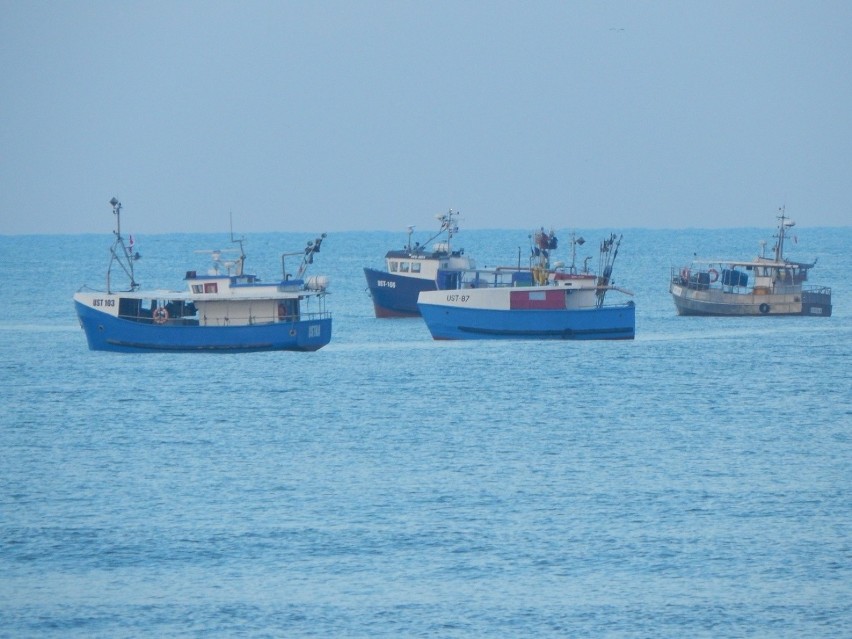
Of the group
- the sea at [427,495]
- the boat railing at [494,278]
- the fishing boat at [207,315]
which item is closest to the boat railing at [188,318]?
the fishing boat at [207,315]

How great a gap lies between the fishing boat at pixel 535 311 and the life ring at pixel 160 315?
44.2ft

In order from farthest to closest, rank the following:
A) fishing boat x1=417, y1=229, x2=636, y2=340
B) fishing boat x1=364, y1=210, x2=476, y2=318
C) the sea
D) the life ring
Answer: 1. fishing boat x1=364, y1=210, x2=476, y2=318
2. fishing boat x1=417, y1=229, x2=636, y2=340
3. the life ring
4. the sea

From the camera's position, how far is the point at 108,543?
37.7 meters

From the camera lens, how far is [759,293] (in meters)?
94.1

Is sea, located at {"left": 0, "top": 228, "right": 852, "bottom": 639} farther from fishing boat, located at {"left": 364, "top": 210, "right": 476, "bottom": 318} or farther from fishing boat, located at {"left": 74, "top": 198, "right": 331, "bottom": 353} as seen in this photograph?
fishing boat, located at {"left": 364, "top": 210, "right": 476, "bottom": 318}

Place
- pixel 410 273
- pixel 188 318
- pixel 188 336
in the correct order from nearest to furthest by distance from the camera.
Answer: pixel 188 336, pixel 188 318, pixel 410 273

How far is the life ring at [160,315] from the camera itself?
71.1m

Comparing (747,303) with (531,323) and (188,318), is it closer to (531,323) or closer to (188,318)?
(531,323)

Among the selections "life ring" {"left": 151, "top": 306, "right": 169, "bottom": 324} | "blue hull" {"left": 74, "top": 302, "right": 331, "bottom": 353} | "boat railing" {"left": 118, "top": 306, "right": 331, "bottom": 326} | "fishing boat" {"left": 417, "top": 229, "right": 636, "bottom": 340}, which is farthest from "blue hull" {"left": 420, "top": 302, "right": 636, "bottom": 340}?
"life ring" {"left": 151, "top": 306, "right": 169, "bottom": 324}

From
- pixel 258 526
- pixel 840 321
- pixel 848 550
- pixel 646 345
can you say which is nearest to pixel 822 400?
pixel 646 345

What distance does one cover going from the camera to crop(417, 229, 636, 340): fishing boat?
7644cm

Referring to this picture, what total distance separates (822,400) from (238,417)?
891 inches

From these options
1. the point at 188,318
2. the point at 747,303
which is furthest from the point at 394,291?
the point at 188,318

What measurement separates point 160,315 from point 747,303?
1527 inches
